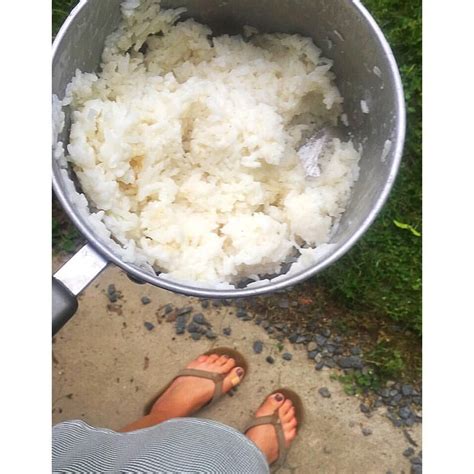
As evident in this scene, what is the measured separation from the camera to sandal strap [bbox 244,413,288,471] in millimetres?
1462

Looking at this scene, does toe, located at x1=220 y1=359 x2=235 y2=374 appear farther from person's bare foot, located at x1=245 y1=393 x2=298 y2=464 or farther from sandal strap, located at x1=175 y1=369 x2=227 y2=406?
person's bare foot, located at x1=245 y1=393 x2=298 y2=464

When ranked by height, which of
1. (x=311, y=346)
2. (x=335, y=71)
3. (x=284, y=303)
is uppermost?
(x=335, y=71)

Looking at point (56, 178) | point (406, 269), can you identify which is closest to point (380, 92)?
point (406, 269)

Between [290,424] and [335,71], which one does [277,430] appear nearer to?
[290,424]

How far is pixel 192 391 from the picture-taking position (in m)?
1.48

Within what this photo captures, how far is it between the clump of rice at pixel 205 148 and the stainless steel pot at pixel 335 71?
29 mm

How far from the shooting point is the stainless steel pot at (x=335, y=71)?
975 millimetres

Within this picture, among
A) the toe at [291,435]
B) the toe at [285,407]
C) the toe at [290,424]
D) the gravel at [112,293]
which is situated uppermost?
the gravel at [112,293]

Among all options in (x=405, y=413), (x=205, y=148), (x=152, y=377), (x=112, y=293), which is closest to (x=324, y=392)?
(x=405, y=413)

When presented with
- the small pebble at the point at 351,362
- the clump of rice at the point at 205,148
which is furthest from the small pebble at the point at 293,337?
the clump of rice at the point at 205,148

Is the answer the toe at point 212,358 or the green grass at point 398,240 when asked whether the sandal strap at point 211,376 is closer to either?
the toe at point 212,358

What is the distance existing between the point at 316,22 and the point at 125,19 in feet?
1.20

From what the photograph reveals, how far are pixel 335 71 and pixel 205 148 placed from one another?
1.02ft

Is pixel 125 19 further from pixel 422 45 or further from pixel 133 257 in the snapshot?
pixel 422 45
